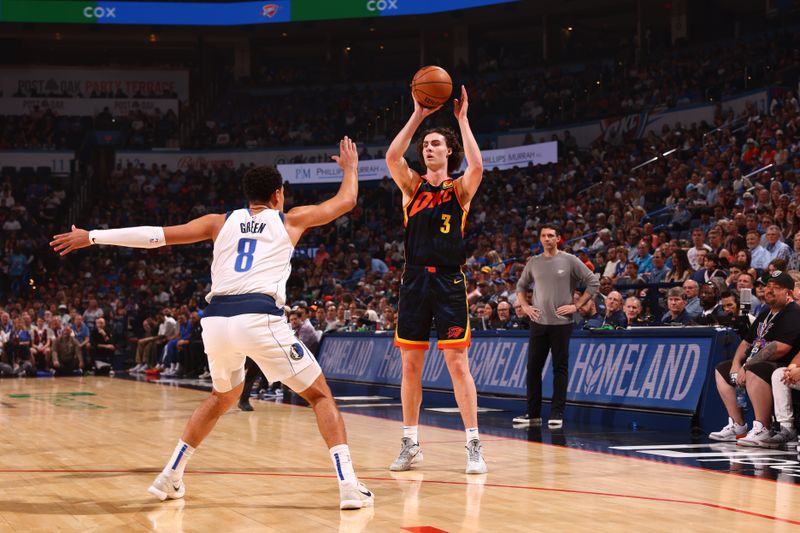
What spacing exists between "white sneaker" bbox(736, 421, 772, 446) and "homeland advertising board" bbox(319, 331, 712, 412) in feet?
3.32

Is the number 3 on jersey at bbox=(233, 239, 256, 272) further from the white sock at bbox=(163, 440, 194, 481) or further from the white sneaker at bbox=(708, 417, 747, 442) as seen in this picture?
the white sneaker at bbox=(708, 417, 747, 442)

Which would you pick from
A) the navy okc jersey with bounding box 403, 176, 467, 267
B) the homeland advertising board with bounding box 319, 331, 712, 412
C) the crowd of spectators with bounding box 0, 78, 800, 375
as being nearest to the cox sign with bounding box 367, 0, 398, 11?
the crowd of spectators with bounding box 0, 78, 800, 375

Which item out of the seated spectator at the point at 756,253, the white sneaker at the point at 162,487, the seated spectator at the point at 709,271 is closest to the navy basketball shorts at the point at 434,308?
the white sneaker at the point at 162,487

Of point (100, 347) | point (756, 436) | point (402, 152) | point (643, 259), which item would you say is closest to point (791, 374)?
point (756, 436)

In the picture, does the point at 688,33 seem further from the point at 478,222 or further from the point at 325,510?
the point at 325,510

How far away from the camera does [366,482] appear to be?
6.38 metres

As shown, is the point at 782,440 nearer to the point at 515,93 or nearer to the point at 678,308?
the point at 678,308

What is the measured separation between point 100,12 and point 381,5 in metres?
11.2

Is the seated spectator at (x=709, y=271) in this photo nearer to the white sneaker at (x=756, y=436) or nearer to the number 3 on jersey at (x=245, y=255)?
the white sneaker at (x=756, y=436)

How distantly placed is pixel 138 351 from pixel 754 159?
50.3 feet

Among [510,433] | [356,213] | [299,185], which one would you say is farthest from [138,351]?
[510,433]

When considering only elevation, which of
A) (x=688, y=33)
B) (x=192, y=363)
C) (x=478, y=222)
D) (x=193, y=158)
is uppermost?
(x=688, y=33)

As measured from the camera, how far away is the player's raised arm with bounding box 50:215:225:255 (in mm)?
5344

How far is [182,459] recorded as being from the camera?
5.63 metres
